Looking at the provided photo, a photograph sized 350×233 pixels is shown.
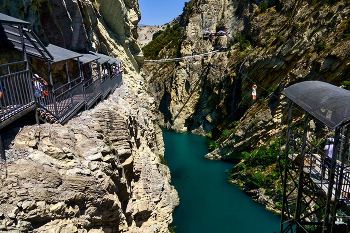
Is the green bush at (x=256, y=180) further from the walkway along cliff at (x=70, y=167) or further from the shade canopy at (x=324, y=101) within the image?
the shade canopy at (x=324, y=101)

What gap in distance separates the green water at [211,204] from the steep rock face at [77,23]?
463 inches

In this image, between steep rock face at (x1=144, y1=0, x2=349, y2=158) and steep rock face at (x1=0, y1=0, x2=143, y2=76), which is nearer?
steep rock face at (x1=0, y1=0, x2=143, y2=76)

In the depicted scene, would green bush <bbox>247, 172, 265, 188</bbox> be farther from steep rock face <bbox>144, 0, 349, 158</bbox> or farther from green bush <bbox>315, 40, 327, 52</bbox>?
green bush <bbox>315, 40, 327, 52</bbox>

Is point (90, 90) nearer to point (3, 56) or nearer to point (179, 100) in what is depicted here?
point (3, 56)

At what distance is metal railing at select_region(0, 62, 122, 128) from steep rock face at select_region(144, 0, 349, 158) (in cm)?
1832

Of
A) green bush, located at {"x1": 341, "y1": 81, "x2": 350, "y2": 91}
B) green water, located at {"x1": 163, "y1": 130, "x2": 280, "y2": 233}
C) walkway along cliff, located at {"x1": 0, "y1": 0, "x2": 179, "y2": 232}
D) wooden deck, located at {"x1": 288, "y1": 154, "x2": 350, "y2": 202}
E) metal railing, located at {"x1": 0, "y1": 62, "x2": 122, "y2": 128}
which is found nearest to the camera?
walkway along cliff, located at {"x1": 0, "y1": 0, "x2": 179, "y2": 232}

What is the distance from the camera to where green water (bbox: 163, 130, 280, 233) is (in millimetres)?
16562

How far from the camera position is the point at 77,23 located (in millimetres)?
12383

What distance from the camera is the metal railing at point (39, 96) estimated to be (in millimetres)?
4910

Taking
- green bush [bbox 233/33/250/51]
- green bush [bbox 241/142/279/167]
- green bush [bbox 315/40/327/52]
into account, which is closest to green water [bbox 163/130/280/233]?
green bush [bbox 241/142/279/167]

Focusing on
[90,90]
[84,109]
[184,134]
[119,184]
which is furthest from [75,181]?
[184,134]

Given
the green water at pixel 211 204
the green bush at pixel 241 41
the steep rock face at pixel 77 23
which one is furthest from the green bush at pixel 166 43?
the green water at pixel 211 204

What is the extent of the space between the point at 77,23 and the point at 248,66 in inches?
823

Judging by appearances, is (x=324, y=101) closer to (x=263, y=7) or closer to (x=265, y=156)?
(x=265, y=156)
